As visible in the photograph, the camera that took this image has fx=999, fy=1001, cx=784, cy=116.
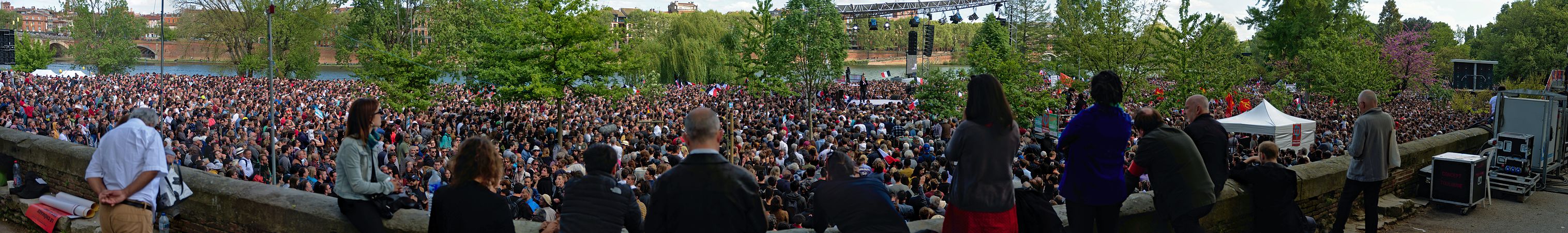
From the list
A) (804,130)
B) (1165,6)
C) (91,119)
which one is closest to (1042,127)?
(1165,6)

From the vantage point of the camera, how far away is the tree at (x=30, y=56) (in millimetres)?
58812

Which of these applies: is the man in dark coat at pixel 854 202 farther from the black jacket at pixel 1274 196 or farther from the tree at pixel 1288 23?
the tree at pixel 1288 23

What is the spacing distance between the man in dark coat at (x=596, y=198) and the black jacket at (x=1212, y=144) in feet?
8.83

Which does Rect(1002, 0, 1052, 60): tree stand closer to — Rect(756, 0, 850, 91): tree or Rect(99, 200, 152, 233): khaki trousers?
Rect(756, 0, 850, 91): tree

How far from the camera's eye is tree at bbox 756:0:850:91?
2436 centimetres

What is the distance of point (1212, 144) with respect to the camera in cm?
462

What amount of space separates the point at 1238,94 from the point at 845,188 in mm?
25824

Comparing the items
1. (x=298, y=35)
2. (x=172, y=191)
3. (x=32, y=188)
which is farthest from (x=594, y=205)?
(x=298, y=35)

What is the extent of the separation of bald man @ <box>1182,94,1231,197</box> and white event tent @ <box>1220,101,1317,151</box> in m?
13.1

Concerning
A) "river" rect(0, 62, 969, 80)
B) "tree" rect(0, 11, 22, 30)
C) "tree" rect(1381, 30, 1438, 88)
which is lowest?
"river" rect(0, 62, 969, 80)

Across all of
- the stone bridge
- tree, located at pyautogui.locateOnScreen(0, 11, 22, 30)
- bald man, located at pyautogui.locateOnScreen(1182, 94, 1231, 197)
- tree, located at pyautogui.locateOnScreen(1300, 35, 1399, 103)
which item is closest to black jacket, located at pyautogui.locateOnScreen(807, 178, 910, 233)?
bald man, located at pyautogui.locateOnScreen(1182, 94, 1231, 197)

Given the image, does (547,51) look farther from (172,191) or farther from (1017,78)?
(172,191)

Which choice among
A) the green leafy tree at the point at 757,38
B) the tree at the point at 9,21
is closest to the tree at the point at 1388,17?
the green leafy tree at the point at 757,38

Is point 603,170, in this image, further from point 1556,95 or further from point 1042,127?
point 1042,127
